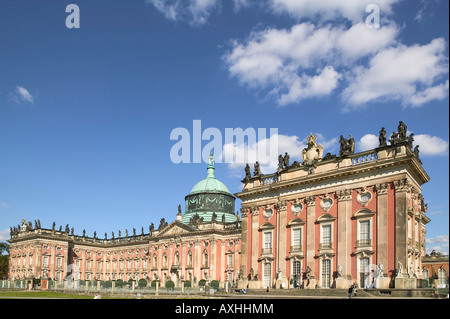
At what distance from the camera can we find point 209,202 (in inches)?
3504

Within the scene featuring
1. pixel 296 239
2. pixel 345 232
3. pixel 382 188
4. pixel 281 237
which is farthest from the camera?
pixel 281 237

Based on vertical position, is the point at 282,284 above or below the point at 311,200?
below

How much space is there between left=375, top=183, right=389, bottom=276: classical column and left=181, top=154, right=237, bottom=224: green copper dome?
47299mm

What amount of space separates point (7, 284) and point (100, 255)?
31.9m

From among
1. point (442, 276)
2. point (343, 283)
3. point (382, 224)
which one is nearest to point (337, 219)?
point (382, 224)

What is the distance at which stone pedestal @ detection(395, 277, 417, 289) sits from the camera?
121 ft

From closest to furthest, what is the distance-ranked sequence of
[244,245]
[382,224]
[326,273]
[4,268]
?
[382,224] < [326,273] < [244,245] < [4,268]

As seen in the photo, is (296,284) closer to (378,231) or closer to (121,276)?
(378,231)

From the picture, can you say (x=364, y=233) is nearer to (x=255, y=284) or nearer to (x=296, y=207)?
(x=296, y=207)

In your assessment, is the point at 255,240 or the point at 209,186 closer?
the point at 255,240

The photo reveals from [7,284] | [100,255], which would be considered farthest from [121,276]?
[7,284]

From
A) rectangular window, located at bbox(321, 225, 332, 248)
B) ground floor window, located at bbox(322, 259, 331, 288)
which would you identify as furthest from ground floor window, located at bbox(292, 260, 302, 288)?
rectangular window, located at bbox(321, 225, 332, 248)

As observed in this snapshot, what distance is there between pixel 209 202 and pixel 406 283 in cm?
5464

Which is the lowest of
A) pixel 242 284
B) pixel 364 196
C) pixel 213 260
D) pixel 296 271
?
pixel 242 284
